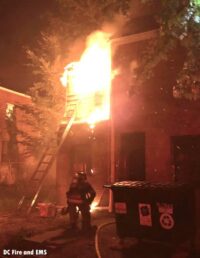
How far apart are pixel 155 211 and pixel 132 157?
16.3 ft

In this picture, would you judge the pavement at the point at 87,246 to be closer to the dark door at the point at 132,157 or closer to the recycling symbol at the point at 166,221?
the recycling symbol at the point at 166,221

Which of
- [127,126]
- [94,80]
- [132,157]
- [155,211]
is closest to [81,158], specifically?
[132,157]

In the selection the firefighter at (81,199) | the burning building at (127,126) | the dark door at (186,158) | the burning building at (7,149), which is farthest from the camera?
the burning building at (7,149)

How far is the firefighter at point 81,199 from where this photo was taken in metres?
8.73

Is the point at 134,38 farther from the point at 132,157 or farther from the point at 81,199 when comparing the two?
the point at 81,199

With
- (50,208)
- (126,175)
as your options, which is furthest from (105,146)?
(50,208)

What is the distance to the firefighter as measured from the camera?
8727 mm

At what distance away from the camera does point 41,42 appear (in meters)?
21.0

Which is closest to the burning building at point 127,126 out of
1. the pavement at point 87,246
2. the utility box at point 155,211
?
the pavement at point 87,246

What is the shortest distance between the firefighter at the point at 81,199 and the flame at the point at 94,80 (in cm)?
446

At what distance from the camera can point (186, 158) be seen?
10.6 meters

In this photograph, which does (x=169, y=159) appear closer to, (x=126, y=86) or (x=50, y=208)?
(x=126, y=86)

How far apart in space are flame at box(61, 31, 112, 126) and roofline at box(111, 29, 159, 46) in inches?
16.9

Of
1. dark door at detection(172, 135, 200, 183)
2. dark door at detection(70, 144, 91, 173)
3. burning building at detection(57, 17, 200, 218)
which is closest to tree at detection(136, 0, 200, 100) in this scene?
burning building at detection(57, 17, 200, 218)
